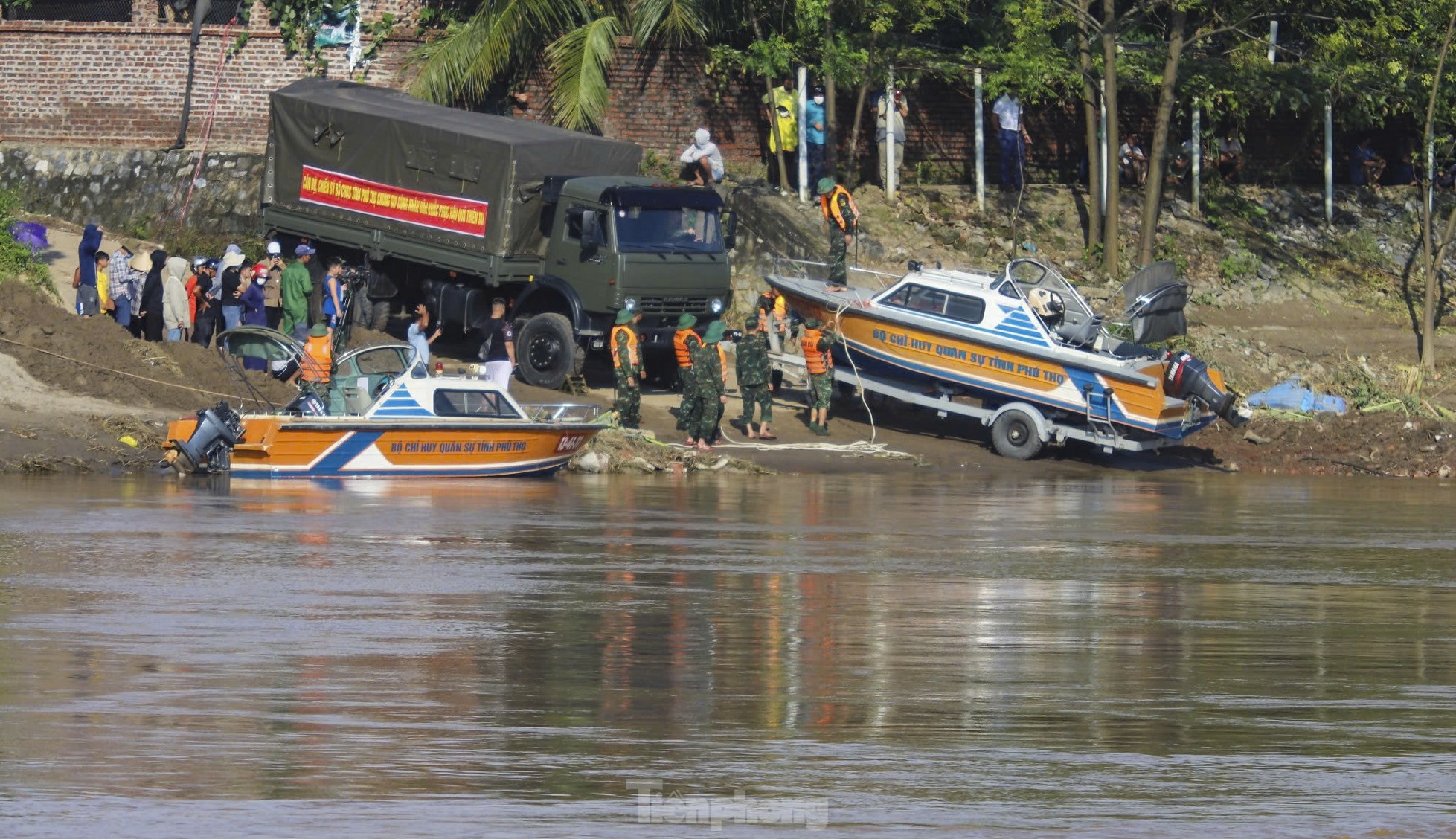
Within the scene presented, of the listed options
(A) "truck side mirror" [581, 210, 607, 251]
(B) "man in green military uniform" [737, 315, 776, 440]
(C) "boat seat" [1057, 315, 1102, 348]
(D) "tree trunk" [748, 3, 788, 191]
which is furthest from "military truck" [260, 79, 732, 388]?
(C) "boat seat" [1057, 315, 1102, 348]

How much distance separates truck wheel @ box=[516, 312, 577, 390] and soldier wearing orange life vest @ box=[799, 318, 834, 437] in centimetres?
286

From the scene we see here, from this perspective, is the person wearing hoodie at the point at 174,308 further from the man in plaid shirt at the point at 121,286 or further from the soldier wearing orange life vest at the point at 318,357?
the soldier wearing orange life vest at the point at 318,357

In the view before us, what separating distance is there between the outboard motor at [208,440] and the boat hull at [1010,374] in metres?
7.73

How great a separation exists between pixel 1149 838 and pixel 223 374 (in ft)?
56.4

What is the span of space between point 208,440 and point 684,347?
19.0ft

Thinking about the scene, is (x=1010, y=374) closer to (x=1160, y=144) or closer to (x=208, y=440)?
(x=1160, y=144)

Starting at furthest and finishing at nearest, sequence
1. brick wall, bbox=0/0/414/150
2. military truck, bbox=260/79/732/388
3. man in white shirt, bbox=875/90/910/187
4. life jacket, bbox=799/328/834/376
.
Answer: brick wall, bbox=0/0/414/150, man in white shirt, bbox=875/90/910/187, military truck, bbox=260/79/732/388, life jacket, bbox=799/328/834/376

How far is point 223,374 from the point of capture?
23.4 meters

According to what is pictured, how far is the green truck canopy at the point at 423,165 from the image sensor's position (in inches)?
994

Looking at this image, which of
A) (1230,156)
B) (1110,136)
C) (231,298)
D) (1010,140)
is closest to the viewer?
(231,298)

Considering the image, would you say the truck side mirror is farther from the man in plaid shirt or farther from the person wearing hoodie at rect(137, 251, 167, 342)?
the man in plaid shirt

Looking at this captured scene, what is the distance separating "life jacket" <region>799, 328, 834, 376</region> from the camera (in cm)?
2430

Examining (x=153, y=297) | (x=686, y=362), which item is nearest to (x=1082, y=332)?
(x=686, y=362)

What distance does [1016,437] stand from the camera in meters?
24.2
